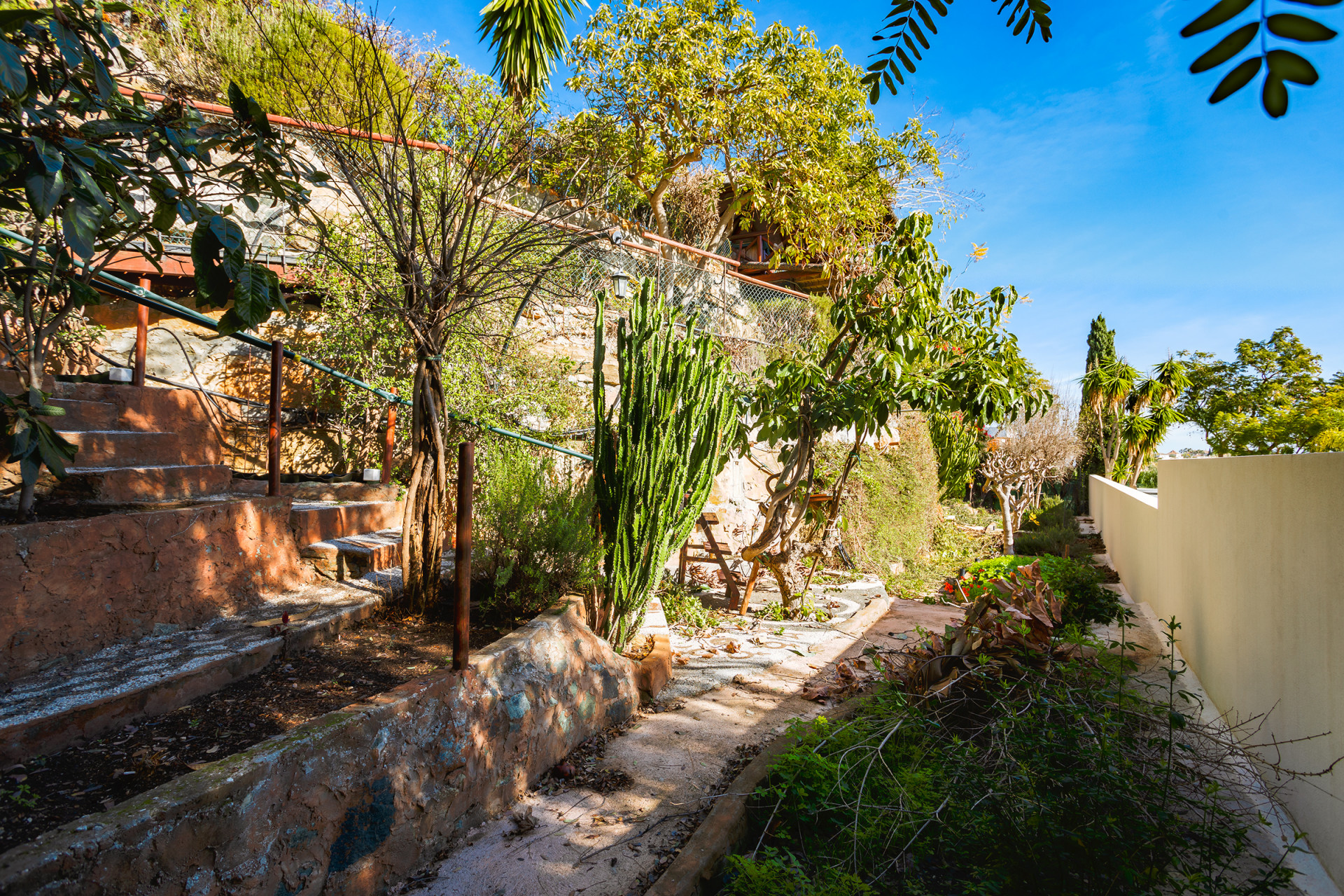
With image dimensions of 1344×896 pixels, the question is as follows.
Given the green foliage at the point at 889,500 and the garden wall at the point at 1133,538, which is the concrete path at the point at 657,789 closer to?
the garden wall at the point at 1133,538

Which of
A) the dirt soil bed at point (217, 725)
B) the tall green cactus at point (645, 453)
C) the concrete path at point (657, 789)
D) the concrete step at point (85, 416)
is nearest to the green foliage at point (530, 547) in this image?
the tall green cactus at point (645, 453)

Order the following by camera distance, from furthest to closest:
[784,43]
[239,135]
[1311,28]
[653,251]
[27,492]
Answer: [784,43]
[653,251]
[27,492]
[239,135]
[1311,28]

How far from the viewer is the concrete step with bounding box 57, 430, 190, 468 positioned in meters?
3.48

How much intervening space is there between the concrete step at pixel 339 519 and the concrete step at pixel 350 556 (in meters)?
0.07

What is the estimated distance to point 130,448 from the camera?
12.3 ft

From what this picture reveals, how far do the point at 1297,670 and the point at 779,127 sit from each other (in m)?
11.4

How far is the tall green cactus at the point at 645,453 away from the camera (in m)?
4.03

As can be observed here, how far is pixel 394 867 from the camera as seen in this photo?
2.18 metres

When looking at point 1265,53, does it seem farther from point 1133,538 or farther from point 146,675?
point 1133,538

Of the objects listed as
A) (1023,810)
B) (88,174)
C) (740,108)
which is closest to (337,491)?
(88,174)

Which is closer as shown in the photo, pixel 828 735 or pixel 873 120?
pixel 828 735

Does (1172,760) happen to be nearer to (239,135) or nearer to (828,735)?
(828,735)

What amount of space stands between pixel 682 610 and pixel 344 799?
431 cm

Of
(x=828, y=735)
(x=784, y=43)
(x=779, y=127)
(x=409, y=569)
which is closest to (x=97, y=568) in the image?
(x=409, y=569)
